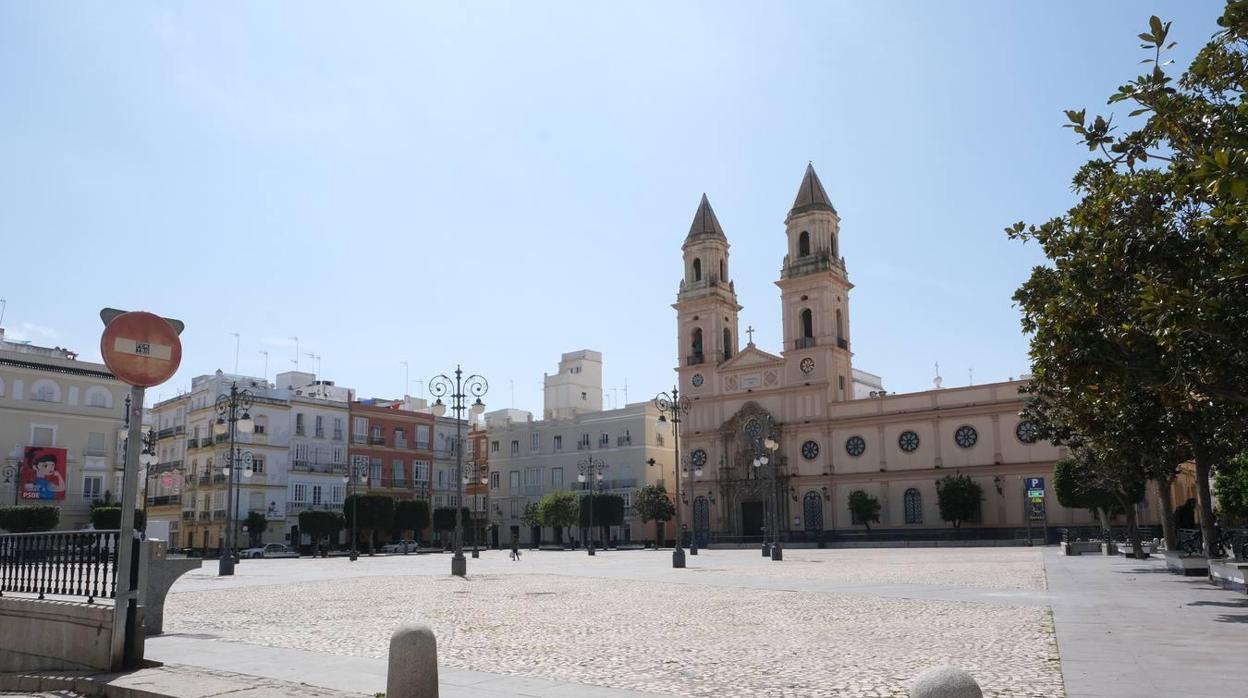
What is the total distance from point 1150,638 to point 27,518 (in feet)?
182

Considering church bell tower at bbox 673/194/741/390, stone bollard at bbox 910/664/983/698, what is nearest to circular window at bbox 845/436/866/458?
church bell tower at bbox 673/194/741/390

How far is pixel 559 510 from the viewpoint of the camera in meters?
72.4

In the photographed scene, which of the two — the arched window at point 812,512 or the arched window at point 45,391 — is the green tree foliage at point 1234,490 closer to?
the arched window at point 812,512

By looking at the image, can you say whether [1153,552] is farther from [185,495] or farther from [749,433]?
[185,495]

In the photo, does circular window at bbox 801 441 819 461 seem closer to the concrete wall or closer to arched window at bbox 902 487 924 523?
arched window at bbox 902 487 924 523

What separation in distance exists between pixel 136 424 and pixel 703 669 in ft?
19.8

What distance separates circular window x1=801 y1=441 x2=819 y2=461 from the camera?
68062 mm

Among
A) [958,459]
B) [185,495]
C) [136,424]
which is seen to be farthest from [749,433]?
[136,424]

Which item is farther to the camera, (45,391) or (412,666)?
(45,391)

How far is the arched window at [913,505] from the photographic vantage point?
6306 centimetres

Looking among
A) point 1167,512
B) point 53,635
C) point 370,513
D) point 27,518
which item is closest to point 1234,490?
point 1167,512

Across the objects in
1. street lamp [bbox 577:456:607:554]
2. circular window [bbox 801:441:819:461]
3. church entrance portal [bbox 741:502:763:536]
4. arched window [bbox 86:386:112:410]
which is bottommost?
church entrance portal [bbox 741:502:763:536]

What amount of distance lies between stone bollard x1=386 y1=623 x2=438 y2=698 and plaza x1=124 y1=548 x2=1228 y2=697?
76 cm

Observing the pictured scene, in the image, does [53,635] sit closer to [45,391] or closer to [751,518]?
[45,391]
